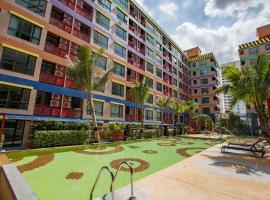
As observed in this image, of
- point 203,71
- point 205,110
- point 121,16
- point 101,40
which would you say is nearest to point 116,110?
point 101,40

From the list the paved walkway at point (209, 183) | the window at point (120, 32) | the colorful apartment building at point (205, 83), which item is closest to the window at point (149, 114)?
the window at point (120, 32)

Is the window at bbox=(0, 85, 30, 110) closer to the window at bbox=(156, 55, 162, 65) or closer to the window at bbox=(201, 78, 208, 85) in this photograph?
the window at bbox=(156, 55, 162, 65)

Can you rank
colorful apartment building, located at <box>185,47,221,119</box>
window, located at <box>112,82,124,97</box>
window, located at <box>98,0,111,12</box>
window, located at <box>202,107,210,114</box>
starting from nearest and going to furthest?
window, located at <box>98,0,111,12</box>
window, located at <box>112,82,124,97</box>
colorful apartment building, located at <box>185,47,221,119</box>
window, located at <box>202,107,210,114</box>

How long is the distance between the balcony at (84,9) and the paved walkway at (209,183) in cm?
2208

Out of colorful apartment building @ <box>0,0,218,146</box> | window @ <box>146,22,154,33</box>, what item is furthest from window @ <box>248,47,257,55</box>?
window @ <box>146,22,154,33</box>

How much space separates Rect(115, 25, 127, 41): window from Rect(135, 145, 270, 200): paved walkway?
79.4ft

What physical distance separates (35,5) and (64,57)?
5830 millimetres

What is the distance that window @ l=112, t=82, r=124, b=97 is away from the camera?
24.0 metres

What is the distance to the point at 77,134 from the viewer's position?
48.3ft

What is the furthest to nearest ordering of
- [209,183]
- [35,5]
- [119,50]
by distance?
1. [119,50]
2. [35,5]
3. [209,183]

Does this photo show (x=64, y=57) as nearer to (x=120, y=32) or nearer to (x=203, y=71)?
(x=120, y=32)

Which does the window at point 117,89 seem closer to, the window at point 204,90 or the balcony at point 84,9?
the balcony at point 84,9

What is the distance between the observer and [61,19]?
1939 centimetres

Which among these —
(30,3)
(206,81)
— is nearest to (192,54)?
(206,81)
